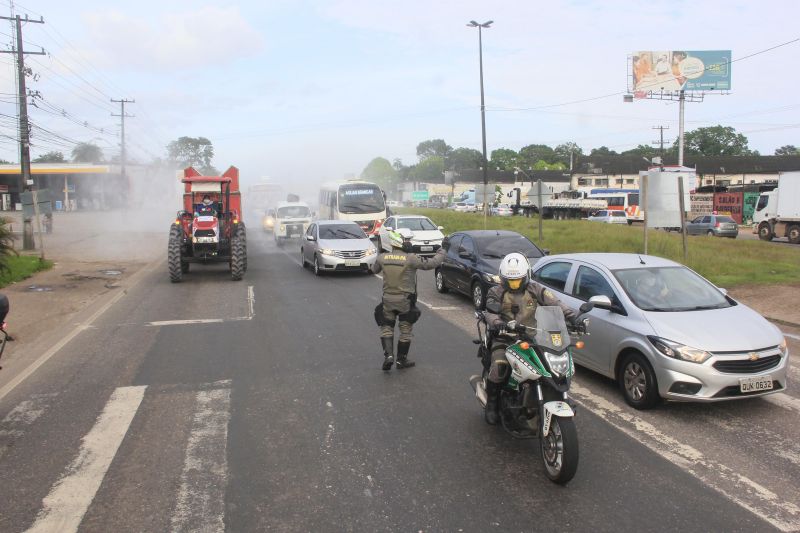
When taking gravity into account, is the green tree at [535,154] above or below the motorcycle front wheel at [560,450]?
above

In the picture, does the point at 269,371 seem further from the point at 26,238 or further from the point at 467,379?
the point at 26,238

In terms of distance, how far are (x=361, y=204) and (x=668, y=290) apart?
22.6 m

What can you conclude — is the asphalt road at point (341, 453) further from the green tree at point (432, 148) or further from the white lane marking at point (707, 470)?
the green tree at point (432, 148)

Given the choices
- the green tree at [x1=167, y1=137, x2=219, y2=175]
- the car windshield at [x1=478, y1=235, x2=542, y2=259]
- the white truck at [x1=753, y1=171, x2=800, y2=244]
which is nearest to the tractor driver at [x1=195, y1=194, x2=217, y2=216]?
the car windshield at [x1=478, y1=235, x2=542, y2=259]

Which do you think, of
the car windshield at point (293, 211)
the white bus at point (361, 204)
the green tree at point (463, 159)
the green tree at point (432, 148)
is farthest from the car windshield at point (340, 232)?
the green tree at point (432, 148)

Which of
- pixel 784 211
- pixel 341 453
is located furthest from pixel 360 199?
pixel 341 453

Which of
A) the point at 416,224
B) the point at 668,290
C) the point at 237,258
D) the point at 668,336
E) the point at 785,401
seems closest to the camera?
the point at 668,336

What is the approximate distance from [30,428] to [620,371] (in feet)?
18.9

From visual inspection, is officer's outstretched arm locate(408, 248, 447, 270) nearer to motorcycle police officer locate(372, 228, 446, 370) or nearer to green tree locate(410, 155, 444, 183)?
motorcycle police officer locate(372, 228, 446, 370)

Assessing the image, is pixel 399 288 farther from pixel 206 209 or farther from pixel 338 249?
pixel 206 209

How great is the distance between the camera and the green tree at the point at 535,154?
136 metres

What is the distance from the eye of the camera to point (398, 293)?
23.6ft

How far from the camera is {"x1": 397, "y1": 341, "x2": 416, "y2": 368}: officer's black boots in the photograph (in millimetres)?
7258

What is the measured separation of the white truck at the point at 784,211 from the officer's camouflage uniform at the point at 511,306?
30350mm
